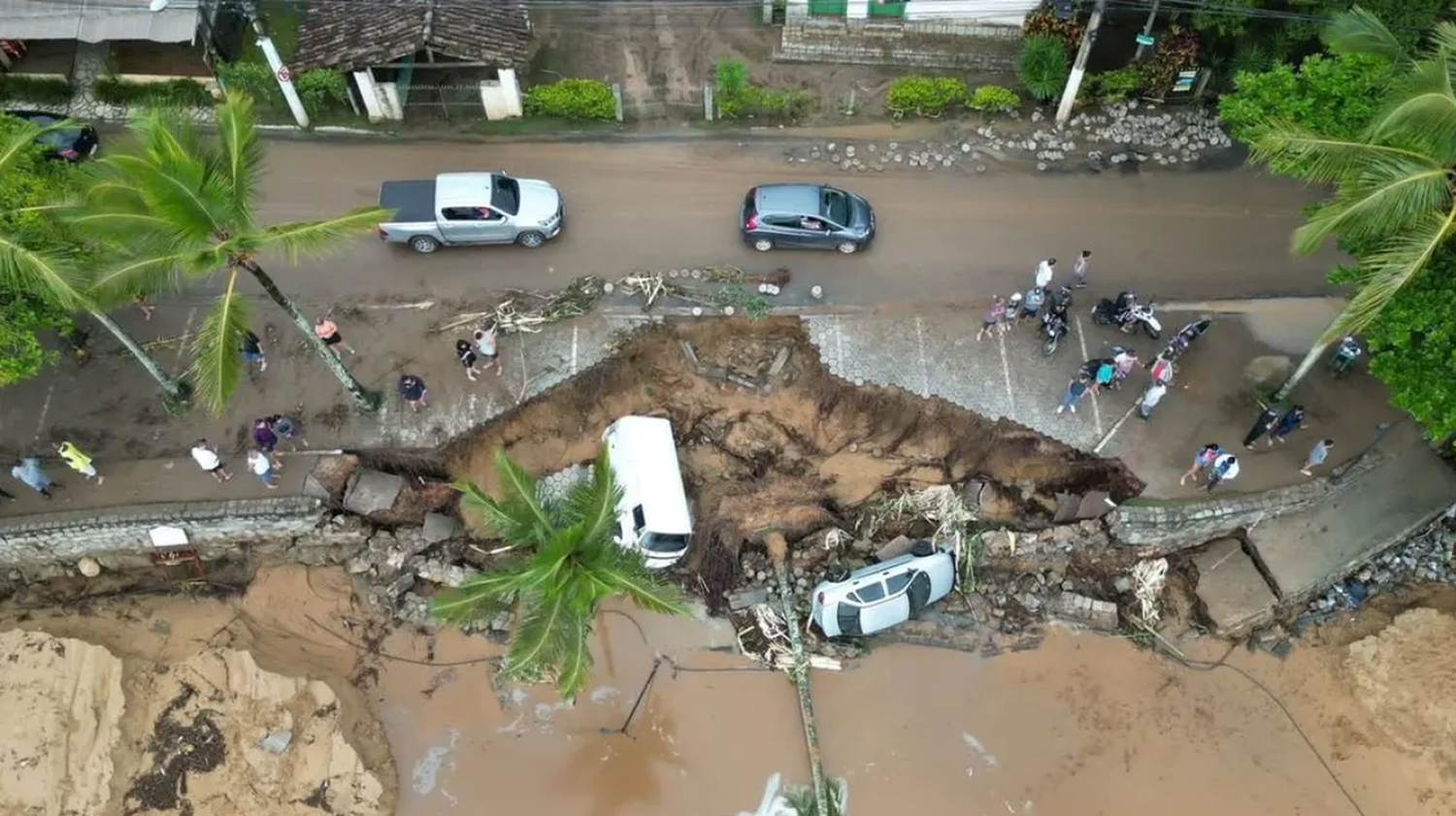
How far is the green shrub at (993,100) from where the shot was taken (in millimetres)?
23734

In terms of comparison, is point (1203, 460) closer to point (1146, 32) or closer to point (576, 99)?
point (1146, 32)

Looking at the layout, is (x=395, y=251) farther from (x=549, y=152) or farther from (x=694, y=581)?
(x=694, y=581)

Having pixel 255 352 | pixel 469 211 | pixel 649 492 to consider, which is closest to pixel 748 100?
pixel 469 211

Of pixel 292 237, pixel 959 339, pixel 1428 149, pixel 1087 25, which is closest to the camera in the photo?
pixel 1428 149

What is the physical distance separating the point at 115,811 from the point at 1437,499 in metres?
26.1

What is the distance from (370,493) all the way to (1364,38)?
1993 cm

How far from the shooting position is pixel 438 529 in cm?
2030

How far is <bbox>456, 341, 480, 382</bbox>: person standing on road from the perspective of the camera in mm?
19906

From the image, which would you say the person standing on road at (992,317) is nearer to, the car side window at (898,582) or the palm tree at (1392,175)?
the car side window at (898,582)

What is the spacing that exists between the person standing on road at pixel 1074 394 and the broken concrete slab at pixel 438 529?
1276 centimetres

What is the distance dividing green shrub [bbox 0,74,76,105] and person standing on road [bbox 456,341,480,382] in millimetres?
12997

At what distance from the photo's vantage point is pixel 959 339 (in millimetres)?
21062

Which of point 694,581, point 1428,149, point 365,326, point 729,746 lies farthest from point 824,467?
point 1428,149

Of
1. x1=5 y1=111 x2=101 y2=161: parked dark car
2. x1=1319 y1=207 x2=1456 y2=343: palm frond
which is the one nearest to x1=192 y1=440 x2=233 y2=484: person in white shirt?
x1=5 y1=111 x2=101 y2=161: parked dark car
